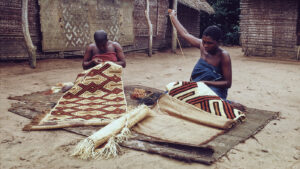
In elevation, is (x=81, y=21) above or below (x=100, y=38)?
above

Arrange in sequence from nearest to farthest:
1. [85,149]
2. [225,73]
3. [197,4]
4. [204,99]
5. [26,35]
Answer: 1. [85,149]
2. [204,99]
3. [225,73]
4. [26,35]
5. [197,4]

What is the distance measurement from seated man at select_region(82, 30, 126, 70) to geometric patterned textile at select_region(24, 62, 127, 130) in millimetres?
262

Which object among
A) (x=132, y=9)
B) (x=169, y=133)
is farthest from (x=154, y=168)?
(x=132, y=9)

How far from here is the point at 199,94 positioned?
10.3 feet

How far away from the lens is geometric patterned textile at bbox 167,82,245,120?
304cm

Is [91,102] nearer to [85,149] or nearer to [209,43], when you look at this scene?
[85,149]

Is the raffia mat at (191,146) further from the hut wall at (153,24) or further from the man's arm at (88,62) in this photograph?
the hut wall at (153,24)

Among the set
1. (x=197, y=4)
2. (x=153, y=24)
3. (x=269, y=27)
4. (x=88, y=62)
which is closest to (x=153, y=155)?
(x=88, y=62)

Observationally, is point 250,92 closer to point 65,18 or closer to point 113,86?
point 113,86

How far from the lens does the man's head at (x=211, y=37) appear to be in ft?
10.3

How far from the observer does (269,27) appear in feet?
32.1

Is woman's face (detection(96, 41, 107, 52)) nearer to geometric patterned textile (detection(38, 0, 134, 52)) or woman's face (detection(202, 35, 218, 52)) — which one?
woman's face (detection(202, 35, 218, 52))

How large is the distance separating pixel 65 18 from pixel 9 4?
1482mm

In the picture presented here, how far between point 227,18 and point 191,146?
14870 mm
